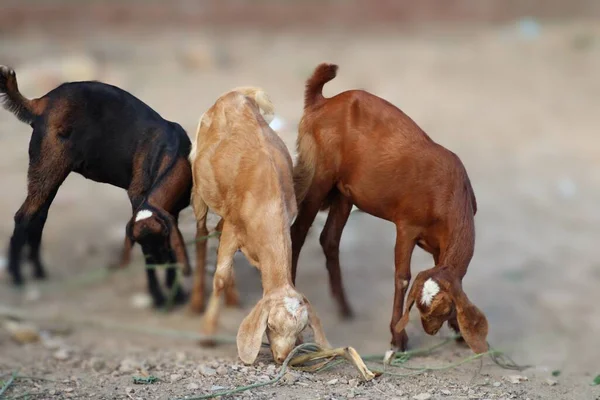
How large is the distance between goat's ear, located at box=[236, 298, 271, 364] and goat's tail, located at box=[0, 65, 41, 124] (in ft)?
5.43

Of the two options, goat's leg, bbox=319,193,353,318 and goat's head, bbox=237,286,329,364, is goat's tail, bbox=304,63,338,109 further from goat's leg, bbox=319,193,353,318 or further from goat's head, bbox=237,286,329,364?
goat's head, bbox=237,286,329,364

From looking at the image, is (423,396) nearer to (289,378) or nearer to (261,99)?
(289,378)

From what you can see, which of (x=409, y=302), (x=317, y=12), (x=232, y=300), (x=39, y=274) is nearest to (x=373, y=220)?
(x=232, y=300)

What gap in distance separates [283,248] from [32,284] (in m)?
3.08

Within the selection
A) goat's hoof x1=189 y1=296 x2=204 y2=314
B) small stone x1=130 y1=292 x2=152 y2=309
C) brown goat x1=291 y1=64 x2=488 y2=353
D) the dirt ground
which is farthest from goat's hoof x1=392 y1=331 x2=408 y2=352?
small stone x1=130 y1=292 x2=152 y2=309

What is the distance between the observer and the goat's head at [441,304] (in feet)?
15.4

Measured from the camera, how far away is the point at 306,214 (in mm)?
5426

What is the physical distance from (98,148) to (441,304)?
81.8 inches

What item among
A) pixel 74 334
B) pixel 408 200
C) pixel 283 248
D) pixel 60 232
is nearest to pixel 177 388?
pixel 283 248

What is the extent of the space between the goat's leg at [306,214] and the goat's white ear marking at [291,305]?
0.74 meters

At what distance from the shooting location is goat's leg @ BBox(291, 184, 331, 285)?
536cm

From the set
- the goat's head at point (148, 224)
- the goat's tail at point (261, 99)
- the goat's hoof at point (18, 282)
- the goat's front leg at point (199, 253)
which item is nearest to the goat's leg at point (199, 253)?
the goat's front leg at point (199, 253)

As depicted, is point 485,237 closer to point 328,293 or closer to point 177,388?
point 328,293

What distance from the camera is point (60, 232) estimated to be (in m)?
7.66
